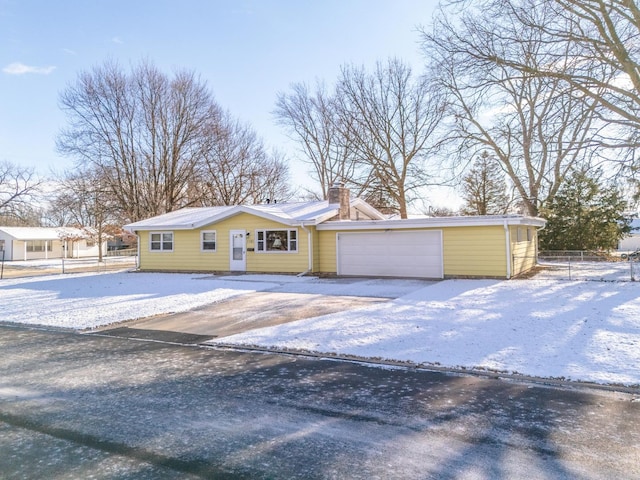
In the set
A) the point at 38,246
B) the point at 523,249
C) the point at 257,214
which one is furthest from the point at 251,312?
the point at 38,246

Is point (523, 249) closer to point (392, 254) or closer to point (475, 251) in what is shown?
point (475, 251)

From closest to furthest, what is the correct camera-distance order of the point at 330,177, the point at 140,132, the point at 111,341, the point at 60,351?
1. the point at 60,351
2. the point at 111,341
3. the point at 140,132
4. the point at 330,177

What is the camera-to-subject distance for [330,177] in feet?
116

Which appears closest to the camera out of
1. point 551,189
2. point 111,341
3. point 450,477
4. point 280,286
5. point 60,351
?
point 450,477

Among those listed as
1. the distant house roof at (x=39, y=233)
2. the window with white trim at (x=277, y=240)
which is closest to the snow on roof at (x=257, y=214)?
the window with white trim at (x=277, y=240)

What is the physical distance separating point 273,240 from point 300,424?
14.7 metres

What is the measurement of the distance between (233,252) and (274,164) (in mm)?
21378

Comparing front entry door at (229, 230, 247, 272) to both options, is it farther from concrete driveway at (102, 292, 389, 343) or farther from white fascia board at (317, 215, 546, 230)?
concrete driveway at (102, 292, 389, 343)

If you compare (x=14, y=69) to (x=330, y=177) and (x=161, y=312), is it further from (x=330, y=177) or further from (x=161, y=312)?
(x=330, y=177)

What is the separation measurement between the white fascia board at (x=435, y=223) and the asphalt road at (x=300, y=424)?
10.4 meters

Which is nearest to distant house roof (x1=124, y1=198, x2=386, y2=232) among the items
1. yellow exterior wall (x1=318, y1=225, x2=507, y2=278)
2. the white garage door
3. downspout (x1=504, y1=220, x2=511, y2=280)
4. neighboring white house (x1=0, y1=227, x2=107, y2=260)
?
the white garage door

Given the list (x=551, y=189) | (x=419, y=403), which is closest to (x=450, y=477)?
(x=419, y=403)

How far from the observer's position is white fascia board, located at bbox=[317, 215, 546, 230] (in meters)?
14.5

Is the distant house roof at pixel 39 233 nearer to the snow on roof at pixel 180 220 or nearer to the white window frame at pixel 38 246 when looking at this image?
the white window frame at pixel 38 246
